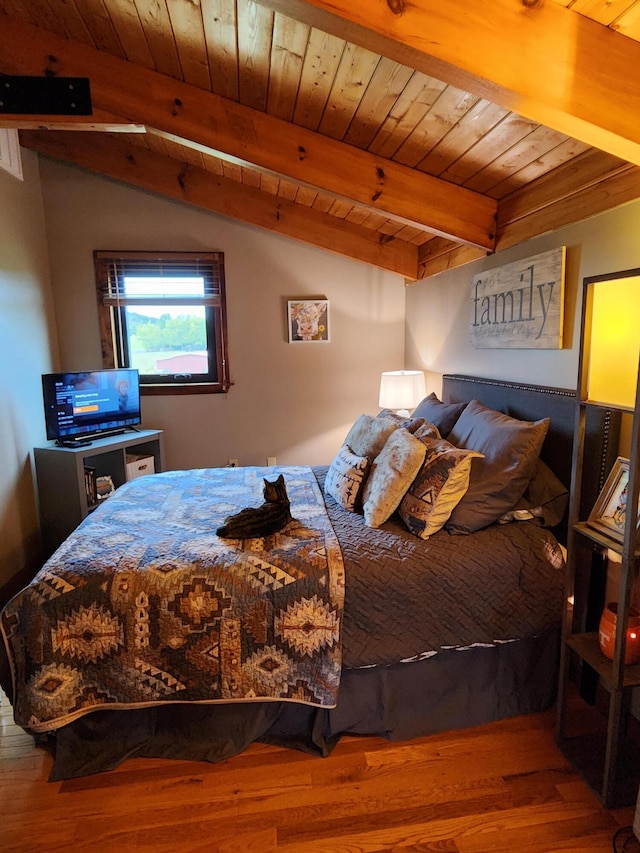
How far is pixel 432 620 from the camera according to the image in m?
1.72

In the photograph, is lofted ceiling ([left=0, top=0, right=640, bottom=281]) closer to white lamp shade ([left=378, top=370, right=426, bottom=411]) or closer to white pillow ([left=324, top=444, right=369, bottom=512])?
white lamp shade ([left=378, top=370, right=426, bottom=411])

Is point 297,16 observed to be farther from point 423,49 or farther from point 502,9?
point 502,9

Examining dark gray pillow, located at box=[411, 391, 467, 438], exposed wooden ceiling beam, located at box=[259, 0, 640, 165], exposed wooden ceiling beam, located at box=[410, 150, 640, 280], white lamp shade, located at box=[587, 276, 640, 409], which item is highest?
exposed wooden ceiling beam, located at box=[259, 0, 640, 165]

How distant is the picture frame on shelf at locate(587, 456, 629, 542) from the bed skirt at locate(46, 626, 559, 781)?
0.55 m

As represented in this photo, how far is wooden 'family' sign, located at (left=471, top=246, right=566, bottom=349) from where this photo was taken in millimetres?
2064

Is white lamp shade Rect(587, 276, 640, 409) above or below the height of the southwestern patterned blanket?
above

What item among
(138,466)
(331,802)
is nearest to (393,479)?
(331,802)

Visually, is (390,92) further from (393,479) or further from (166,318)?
(166,318)

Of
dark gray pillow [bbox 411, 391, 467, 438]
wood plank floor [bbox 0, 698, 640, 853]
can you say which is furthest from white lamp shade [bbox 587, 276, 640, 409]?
wood plank floor [bbox 0, 698, 640, 853]

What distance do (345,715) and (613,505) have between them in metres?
1.18

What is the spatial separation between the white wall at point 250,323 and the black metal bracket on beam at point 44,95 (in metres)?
1.49

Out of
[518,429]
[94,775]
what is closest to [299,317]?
[518,429]

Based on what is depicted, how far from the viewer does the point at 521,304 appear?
2.31 meters

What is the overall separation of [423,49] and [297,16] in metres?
0.36
